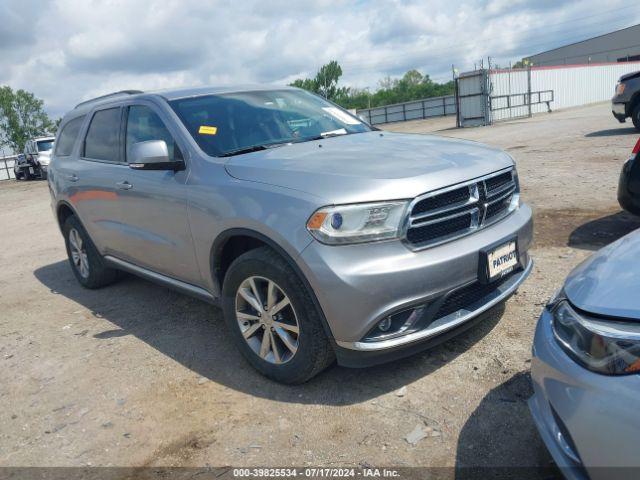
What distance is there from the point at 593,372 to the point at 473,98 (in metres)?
25.2

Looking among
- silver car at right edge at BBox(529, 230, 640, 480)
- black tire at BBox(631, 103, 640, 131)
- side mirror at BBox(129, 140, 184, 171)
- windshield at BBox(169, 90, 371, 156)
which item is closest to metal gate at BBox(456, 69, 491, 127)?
black tire at BBox(631, 103, 640, 131)

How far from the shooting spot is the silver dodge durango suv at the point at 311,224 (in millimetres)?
2658

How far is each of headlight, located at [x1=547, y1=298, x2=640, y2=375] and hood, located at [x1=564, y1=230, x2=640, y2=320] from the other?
1.5 inches

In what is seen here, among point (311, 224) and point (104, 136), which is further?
point (104, 136)

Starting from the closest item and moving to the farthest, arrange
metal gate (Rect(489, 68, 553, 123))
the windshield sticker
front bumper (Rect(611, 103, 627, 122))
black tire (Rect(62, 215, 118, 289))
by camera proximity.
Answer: the windshield sticker → black tire (Rect(62, 215, 118, 289)) → front bumper (Rect(611, 103, 627, 122)) → metal gate (Rect(489, 68, 553, 123))

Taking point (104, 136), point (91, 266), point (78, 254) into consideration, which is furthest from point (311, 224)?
point (78, 254)

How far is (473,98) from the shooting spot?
25078mm

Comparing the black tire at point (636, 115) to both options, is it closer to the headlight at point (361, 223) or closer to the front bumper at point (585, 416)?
the headlight at point (361, 223)

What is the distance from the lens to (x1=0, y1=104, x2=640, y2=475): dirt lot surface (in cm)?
260

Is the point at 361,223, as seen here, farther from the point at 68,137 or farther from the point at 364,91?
the point at 364,91

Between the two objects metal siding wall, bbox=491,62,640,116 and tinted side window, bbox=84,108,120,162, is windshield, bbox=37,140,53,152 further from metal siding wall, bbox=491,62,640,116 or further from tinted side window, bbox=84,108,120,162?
tinted side window, bbox=84,108,120,162

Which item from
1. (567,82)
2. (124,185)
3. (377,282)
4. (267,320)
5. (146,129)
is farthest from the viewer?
(567,82)

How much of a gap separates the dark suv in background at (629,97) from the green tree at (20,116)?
237 feet

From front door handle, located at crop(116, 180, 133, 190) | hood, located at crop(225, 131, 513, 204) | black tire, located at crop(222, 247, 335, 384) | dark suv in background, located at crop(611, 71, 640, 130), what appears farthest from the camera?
dark suv in background, located at crop(611, 71, 640, 130)
